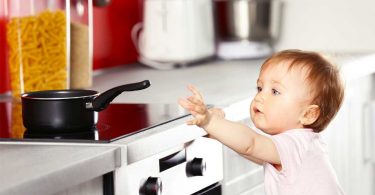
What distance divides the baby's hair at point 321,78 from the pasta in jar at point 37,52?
0.74m

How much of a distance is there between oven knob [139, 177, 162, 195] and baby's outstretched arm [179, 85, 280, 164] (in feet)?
0.54

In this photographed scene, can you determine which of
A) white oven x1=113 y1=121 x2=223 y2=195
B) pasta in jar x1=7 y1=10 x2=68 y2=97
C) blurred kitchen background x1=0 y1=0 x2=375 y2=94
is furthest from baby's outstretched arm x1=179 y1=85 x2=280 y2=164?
blurred kitchen background x1=0 y1=0 x2=375 y2=94

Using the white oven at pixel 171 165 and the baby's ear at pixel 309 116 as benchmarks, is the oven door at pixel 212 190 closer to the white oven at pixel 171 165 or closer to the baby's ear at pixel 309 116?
the white oven at pixel 171 165

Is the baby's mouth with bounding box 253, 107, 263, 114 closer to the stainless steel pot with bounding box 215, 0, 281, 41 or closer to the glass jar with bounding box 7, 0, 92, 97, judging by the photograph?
the glass jar with bounding box 7, 0, 92, 97

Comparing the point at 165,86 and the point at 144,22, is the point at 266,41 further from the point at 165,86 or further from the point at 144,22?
the point at 165,86

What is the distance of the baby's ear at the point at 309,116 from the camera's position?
1.74 meters

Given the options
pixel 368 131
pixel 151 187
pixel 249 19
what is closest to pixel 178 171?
pixel 151 187

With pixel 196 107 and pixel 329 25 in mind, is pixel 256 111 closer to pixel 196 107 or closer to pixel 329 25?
pixel 196 107

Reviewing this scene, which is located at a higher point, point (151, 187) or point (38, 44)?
point (38, 44)

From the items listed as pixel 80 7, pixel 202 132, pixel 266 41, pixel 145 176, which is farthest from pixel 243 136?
pixel 266 41

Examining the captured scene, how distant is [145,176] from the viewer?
1723 millimetres

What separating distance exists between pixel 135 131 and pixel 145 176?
0.09 m

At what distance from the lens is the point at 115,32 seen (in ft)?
10.5

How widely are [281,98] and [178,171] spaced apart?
0.28 m
